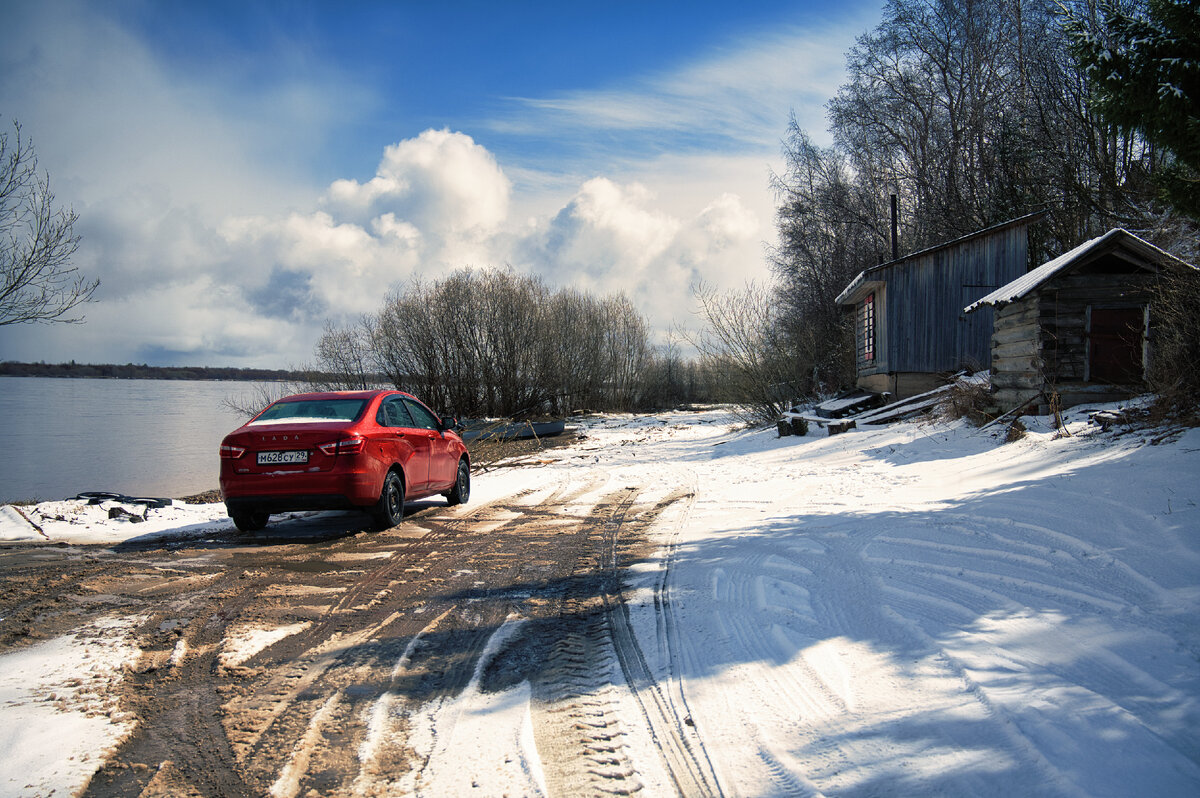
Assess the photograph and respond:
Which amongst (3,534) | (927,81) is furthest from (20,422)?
(927,81)

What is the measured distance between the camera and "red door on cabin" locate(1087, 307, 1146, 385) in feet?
37.9

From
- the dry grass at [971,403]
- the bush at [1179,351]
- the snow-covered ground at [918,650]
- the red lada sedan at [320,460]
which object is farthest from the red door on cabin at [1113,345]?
the red lada sedan at [320,460]

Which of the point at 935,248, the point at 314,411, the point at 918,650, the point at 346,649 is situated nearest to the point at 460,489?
the point at 314,411

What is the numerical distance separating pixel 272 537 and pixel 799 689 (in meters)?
6.04

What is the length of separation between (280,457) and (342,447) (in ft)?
2.10

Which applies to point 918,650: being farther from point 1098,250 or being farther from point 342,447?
point 1098,250

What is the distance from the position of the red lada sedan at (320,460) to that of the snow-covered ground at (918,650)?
1.19 metres

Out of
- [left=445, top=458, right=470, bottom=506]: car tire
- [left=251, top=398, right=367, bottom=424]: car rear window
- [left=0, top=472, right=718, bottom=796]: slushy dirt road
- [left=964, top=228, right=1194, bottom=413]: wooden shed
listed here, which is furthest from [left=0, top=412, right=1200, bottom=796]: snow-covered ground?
[left=964, top=228, right=1194, bottom=413]: wooden shed

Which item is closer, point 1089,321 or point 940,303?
point 1089,321

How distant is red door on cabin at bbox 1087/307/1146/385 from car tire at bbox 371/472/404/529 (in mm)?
11534

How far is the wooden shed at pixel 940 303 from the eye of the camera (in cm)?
1744

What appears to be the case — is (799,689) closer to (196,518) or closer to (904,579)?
(904,579)

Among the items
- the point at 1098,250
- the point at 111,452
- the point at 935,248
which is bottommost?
the point at 111,452

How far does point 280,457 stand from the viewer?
22.6ft
